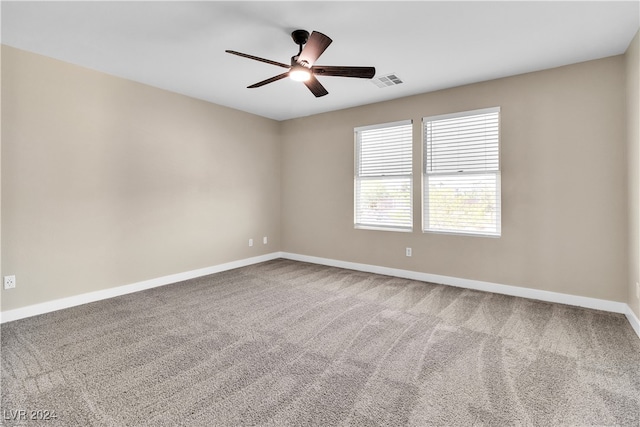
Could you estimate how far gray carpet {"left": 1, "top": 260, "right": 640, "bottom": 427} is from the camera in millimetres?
1772

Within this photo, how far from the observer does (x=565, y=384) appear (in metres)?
2.03

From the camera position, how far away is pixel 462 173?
13.6 feet

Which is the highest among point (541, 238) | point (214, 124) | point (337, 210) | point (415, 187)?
point (214, 124)

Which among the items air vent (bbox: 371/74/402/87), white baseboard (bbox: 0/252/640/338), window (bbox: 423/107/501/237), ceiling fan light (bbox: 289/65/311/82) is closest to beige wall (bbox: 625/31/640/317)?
white baseboard (bbox: 0/252/640/338)

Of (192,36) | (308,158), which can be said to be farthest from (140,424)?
(308,158)

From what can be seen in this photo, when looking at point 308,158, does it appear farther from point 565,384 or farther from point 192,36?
point 565,384

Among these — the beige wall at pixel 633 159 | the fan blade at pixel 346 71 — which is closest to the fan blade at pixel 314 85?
the fan blade at pixel 346 71

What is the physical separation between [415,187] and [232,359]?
3359 millimetres

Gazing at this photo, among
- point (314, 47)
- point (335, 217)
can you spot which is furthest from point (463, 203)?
point (314, 47)

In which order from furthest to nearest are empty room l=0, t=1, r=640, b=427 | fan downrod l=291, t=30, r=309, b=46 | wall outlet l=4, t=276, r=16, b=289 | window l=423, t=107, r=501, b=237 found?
window l=423, t=107, r=501, b=237, wall outlet l=4, t=276, r=16, b=289, fan downrod l=291, t=30, r=309, b=46, empty room l=0, t=1, r=640, b=427

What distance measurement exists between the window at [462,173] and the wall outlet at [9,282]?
4.80 m

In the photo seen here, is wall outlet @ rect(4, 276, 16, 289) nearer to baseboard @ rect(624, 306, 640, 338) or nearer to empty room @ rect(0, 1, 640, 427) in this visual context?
empty room @ rect(0, 1, 640, 427)

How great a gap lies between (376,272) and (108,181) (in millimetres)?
3906

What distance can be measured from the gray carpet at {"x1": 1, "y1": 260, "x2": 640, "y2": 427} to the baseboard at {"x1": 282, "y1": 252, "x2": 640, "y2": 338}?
0.14 meters
